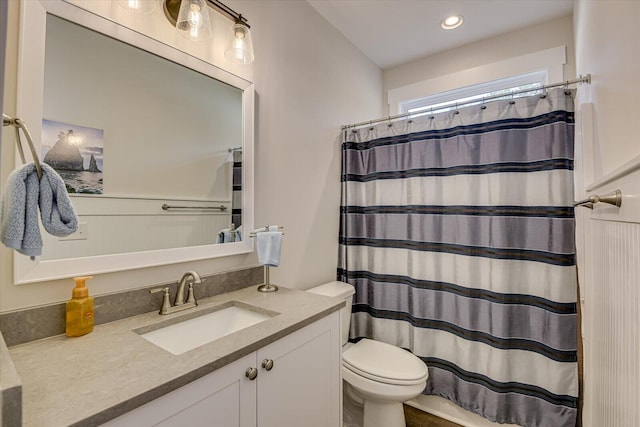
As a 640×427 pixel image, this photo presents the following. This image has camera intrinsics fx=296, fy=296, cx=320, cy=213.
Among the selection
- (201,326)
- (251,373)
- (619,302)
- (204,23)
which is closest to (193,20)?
(204,23)

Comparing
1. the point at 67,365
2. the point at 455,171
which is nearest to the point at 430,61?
the point at 455,171

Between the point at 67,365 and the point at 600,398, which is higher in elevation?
the point at 67,365

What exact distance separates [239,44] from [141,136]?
0.63m

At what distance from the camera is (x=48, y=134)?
94 centimetres

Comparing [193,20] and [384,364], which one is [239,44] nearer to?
[193,20]

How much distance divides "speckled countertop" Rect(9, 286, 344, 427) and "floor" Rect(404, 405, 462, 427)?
1303mm

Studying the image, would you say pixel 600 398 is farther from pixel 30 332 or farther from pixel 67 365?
pixel 30 332

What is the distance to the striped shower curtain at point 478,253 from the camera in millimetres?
1492

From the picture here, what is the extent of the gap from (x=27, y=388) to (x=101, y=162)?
0.72 meters

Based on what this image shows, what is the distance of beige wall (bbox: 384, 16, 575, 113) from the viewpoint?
6.73 ft

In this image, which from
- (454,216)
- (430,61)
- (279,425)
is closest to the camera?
(279,425)

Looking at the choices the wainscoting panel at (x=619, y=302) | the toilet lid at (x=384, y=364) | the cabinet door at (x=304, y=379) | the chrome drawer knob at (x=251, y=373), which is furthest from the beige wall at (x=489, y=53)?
the chrome drawer knob at (x=251, y=373)

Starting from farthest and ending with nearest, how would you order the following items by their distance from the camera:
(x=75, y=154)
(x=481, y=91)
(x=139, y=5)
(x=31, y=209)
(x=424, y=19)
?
(x=481, y=91) → (x=424, y=19) → (x=139, y=5) → (x=75, y=154) → (x=31, y=209)

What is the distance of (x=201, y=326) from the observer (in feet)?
3.88
